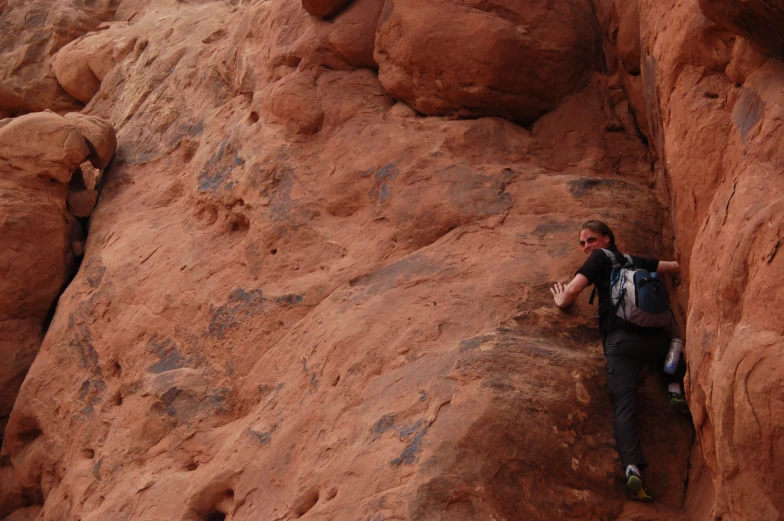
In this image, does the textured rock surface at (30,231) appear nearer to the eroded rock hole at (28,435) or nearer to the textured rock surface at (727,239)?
the eroded rock hole at (28,435)

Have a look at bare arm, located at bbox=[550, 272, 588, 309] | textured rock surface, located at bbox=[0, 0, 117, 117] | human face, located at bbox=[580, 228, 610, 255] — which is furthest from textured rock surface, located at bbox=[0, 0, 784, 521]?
textured rock surface, located at bbox=[0, 0, 117, 117]

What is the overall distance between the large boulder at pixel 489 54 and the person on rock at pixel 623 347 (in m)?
1.91

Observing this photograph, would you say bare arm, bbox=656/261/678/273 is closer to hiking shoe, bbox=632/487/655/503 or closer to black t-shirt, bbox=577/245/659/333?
black t-shirt, bbox=577/245/659/333

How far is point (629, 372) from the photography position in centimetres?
566

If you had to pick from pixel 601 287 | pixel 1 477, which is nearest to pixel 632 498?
pixel 601 287

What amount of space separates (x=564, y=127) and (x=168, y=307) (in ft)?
11.8

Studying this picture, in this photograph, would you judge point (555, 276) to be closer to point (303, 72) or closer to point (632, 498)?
point (632, 498)

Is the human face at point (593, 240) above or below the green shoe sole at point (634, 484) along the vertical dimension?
above

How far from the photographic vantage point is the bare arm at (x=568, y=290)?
5871 mm

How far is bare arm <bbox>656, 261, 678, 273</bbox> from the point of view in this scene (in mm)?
6168

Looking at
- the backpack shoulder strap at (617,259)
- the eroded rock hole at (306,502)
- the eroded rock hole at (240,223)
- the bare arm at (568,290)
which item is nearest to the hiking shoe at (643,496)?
the bare arm at (568,290)

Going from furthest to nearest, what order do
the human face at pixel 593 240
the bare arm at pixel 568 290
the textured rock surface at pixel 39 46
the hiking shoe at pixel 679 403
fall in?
1. the textured rock surface at pixel 39 46
2. the human face at pixel 593 240
3. the bare arm at pixel 568 290
4. the hiking shoe at pixel 679 403

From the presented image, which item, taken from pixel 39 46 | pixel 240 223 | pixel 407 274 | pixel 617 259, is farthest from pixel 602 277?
pixel 39 46

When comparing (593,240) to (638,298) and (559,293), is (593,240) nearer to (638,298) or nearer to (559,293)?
(559,293)
